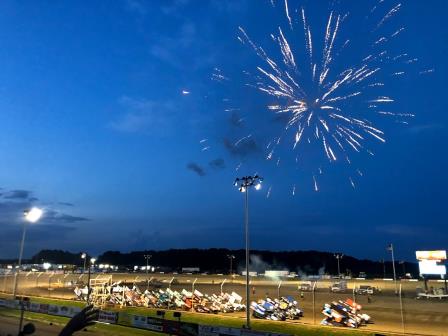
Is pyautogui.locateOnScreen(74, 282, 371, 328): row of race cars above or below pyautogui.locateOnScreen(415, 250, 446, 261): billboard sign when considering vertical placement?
below

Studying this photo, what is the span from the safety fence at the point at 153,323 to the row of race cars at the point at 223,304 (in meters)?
7.40

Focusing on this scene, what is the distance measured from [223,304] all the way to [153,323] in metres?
11.4

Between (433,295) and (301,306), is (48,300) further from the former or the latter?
(433,295)

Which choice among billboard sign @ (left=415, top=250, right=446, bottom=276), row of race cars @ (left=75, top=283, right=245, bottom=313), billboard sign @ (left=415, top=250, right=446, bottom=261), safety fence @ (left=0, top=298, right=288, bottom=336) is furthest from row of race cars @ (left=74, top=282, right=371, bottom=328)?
billboard sign @ (left=415, top=250, right=446, bottom=261)

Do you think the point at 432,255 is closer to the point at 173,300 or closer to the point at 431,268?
the point at 431,268

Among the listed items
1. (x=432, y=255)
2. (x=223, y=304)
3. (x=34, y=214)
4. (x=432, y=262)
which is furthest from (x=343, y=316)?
(x=432, y=255)

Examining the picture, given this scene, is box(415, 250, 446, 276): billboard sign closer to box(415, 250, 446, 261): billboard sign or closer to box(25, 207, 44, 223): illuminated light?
box(415, 250, 446, 261): billboard sign

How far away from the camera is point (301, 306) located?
4147 centimetres

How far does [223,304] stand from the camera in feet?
125

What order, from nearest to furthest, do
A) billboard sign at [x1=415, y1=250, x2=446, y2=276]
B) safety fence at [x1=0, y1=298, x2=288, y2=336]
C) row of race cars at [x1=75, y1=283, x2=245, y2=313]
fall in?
safety fence at [x1=0, y1=298, x2=288, y2=336] < row of race cars at [x1=75, y1=283, x2=245, y2=313] < billboard sign at [x1=415, y1=250, x2=446, y2=276]

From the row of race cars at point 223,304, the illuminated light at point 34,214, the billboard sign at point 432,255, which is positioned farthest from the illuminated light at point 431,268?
the illuminated light at point 34,214

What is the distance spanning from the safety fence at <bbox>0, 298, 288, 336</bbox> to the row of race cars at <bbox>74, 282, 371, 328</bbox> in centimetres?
740

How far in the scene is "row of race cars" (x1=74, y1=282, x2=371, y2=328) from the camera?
31.1 m

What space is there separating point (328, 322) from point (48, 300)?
32335 millimetres
